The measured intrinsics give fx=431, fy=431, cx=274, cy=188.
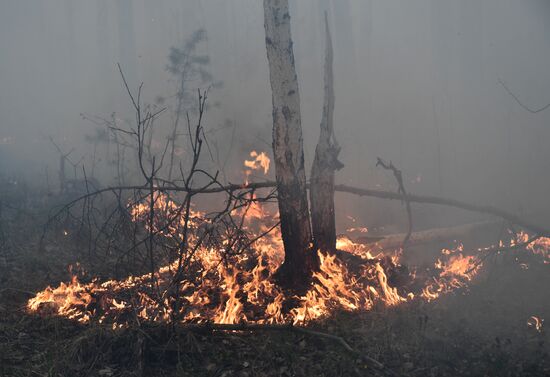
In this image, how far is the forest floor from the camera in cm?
401

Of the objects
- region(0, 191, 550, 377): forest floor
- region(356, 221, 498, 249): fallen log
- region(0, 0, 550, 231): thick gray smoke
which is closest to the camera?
region(0, 191, 550, 377): forest floor

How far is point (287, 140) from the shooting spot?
564cm

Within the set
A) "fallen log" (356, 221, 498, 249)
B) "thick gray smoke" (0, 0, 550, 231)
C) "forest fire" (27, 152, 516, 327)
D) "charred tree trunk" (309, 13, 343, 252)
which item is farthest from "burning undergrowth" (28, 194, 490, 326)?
"thick gray smoke" (0, 0, 550, 231)

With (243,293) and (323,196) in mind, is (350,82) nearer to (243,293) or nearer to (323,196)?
(323,196)

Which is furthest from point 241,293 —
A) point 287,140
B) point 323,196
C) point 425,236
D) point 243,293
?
point 425,236

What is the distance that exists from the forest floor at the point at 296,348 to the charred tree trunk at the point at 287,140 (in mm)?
1018

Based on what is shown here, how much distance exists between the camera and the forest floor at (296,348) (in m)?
4.01

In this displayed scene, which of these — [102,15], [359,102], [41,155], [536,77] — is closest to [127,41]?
Result: [102,15]

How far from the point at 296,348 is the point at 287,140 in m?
2.59

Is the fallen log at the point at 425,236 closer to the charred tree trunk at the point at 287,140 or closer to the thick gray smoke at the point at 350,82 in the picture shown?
the charred tree trunk at the point at 287,140

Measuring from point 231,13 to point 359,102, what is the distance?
66.2 ft

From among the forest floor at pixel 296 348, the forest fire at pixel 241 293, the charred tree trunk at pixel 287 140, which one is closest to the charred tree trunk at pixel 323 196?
the forest fire at pixel 241 293

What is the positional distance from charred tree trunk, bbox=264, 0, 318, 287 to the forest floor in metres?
1.02

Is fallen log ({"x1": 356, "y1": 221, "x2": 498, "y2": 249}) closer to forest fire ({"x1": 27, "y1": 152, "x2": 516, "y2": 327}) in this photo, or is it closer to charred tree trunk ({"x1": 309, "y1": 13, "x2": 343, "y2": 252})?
forest fire ({"x1": 27, "y1": 152, "x2": 516, "y2": 327})
